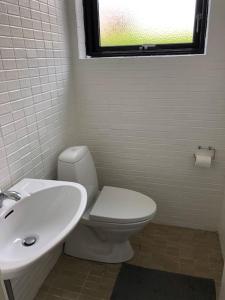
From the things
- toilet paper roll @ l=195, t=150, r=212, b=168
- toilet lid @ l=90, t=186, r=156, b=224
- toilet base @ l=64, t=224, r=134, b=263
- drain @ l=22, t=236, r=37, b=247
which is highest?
toilet paper roll @ l=195, t=150, r=212, b=168

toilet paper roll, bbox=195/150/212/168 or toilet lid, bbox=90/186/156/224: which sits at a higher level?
toilet paper roll, bbox=195/150/212/168

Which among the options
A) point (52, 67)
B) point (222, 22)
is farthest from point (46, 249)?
point (222, 22)

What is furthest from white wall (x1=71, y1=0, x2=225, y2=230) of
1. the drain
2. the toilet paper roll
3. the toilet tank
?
the drain

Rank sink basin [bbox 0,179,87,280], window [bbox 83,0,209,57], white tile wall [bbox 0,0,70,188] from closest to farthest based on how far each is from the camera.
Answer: sink basin [bbox 0,179,87,280] < white tile wall [bbox 0,0,70,188] < window [bbox 83,0,209,57]

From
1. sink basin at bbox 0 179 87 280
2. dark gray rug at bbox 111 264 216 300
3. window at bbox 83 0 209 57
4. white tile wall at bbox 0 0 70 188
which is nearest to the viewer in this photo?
sink basin at bbox 0 179 87 280

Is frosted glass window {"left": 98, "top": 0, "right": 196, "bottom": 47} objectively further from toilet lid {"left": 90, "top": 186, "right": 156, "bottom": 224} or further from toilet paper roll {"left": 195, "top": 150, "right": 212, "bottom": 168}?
toilet lid {"left": 90, "top": 186, "right": 156, "bottom": 224}

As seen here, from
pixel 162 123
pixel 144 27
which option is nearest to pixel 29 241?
pixel 162 123

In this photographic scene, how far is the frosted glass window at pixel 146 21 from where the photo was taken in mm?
1710

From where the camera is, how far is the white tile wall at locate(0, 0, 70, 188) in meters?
1.21

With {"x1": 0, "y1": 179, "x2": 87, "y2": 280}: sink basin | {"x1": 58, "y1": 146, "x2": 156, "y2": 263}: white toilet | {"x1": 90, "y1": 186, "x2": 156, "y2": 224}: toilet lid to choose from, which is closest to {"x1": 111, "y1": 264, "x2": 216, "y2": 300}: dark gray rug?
{"x1": 58, "y1": 146, "x2": 156, "y2": 263}: white toilet

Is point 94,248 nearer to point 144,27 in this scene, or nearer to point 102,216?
point 102,216

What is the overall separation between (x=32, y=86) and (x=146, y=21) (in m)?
0.98

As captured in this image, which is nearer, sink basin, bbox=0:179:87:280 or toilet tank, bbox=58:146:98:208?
sink basin, bbox=0:179:87:280

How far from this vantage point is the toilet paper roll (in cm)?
179
